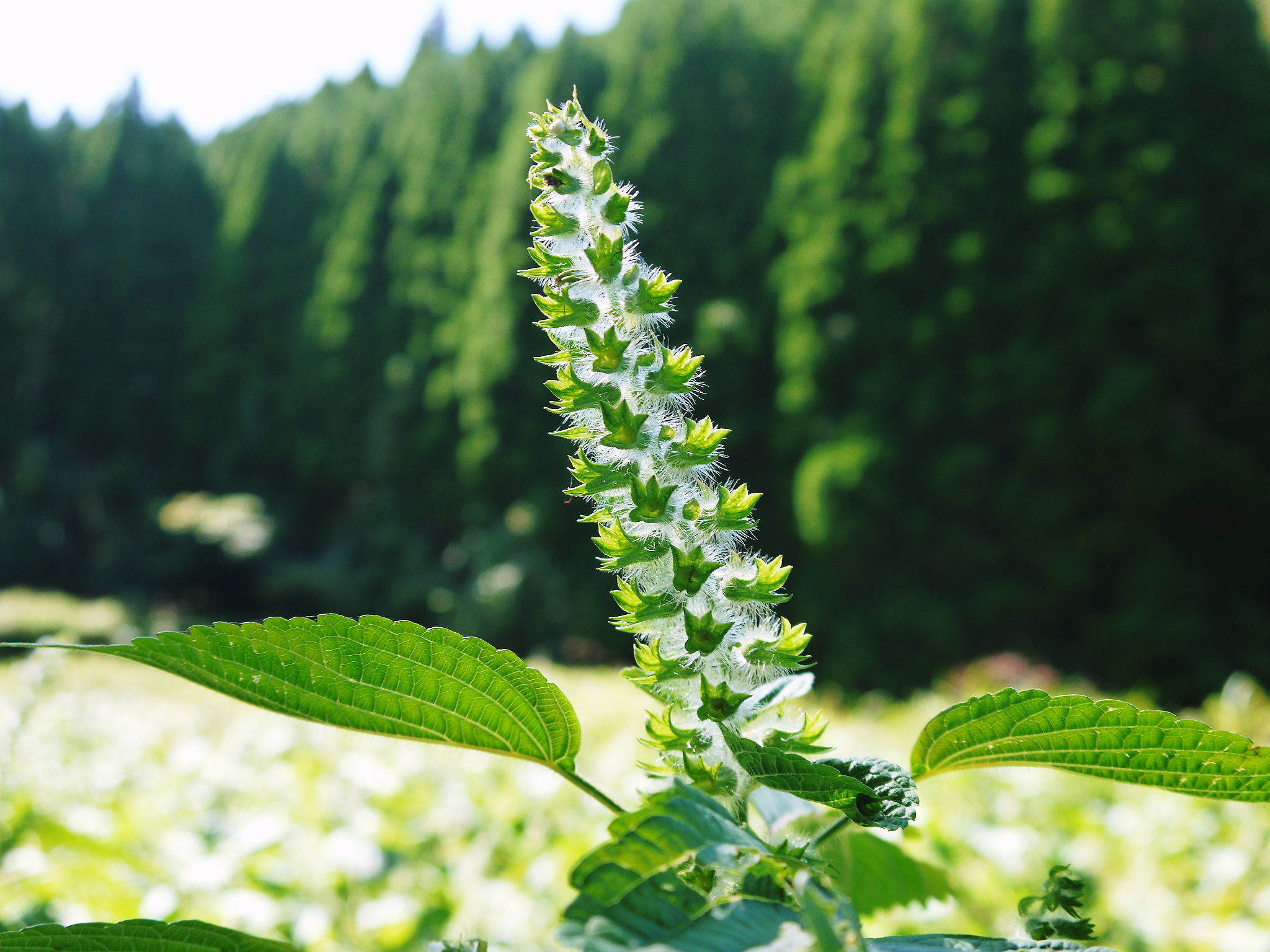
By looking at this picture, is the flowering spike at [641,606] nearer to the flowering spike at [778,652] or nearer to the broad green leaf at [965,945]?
Result: the flowering spike at [778,652]

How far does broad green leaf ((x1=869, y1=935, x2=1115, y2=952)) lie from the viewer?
374 millimetres

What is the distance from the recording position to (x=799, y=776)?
41 centimetres

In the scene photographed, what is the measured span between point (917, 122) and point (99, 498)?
51.7 ft

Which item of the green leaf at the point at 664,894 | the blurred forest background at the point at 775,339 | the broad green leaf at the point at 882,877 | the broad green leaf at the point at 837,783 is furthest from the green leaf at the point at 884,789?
the blurred forest background at the point at 775,339

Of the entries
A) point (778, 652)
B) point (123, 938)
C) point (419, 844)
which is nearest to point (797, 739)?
point (778, 652)

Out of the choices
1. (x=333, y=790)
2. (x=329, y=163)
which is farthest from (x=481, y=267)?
(x=333, y=790)

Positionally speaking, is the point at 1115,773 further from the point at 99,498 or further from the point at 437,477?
the point at 99,498

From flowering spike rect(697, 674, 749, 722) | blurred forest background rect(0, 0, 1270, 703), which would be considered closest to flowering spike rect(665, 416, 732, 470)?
flowering spike rect(697, 674, 749, 722)

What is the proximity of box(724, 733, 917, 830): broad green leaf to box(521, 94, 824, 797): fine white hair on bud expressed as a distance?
0.03 m

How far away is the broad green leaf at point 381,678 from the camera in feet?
1.49

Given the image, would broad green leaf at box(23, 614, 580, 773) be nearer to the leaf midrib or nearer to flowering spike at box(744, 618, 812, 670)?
the leaf midrib

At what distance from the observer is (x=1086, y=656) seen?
9625mm

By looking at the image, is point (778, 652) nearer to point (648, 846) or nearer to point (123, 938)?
point (648, 846)

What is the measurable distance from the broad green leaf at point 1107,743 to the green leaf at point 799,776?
66mm
